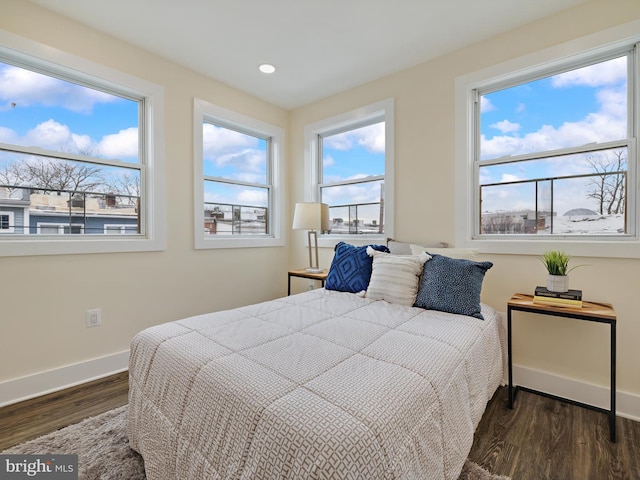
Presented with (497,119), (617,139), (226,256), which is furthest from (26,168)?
(617,139)

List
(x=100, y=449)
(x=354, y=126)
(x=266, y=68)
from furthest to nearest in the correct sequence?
1. (x=354, y=126)
2. (x=266, y=68)
3. (x=100, y=449)

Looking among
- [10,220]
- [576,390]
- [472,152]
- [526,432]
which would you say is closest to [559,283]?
[576,390]

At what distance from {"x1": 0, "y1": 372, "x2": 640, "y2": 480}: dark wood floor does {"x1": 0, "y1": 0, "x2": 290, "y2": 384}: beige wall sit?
1.12 ft

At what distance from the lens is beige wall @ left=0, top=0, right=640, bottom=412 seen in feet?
6.49

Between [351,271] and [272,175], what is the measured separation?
185 centimetres

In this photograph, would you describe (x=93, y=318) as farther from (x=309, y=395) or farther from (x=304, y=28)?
(x=304, y=28)

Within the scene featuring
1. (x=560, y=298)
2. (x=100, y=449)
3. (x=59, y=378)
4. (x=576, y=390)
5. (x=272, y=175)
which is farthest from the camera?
(x=272, y=175)

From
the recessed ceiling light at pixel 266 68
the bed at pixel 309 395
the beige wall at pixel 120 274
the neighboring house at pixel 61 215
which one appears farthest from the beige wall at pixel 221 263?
the bed at pixel 309 395

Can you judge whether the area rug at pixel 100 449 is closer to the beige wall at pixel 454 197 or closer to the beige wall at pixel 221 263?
the beige wall at pixel 221 263

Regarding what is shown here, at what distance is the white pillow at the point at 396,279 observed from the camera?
2.04m

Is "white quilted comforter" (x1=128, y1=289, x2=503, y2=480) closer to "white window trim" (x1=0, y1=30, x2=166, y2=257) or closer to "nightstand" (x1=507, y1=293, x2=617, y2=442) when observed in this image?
"nightstand" (x1=507, y1=293, x2=617, y2=442)

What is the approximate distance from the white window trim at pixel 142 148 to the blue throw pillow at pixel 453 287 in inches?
86.5

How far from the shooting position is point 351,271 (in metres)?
2.43

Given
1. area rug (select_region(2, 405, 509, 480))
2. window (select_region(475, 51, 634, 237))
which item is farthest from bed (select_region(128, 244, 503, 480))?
window (select_region(475, 51, 634, 237))
